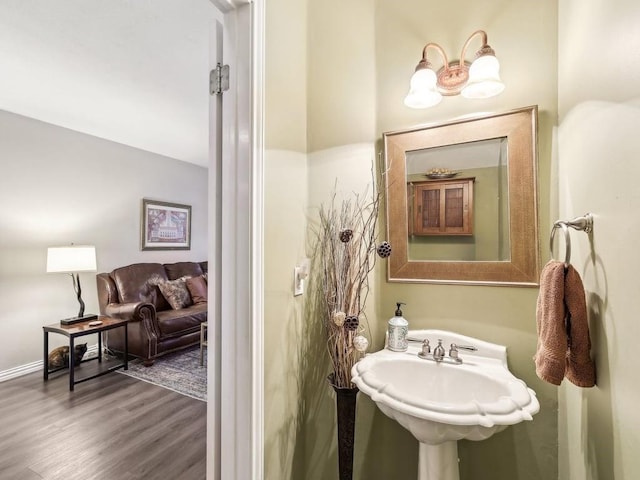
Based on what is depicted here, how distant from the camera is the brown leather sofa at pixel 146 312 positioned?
3.21 meters

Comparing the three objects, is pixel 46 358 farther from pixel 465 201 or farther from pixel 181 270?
pixel 465 201

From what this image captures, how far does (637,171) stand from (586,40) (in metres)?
0.56

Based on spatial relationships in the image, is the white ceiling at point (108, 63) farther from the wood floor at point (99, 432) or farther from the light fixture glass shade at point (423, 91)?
the wood floor at point (99, 432)

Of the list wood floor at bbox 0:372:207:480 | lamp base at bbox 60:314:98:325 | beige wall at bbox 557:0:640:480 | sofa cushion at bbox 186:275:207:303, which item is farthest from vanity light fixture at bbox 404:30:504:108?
sofa cushion at bbox 186:275:207:303

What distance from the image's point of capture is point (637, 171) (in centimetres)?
55

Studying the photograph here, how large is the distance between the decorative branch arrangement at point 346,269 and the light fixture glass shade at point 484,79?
0.58 m

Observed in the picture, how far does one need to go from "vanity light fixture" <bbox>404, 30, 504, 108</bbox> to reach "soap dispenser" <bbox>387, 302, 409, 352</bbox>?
Result: 93 cm

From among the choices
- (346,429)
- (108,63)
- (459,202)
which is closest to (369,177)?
(459,202)

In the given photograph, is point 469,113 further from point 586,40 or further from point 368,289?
point 368,289

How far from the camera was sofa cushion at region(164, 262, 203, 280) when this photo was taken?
428 cm

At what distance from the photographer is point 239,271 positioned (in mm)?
995

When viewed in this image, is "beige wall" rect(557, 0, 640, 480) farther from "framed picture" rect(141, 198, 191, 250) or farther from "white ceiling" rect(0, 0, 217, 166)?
"framed picture" rect(141, 198, 191, 250)

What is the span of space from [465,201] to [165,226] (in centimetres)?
439

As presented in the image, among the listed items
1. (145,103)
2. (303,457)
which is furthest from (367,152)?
(145,103)
